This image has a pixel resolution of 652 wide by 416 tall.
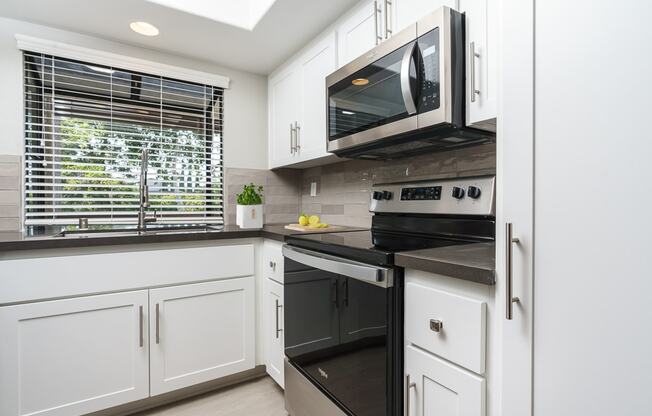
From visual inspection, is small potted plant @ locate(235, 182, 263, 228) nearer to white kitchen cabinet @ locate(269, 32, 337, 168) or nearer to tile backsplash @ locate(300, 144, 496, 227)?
white kitchen cabinet @ locate(269, 32, 337, 168)

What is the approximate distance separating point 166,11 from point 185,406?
7.09 feet

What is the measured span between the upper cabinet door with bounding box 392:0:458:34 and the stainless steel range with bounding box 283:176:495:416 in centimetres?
67

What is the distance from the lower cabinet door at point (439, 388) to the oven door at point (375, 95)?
2.71 ft

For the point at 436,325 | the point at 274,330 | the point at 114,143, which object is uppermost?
the point at 114,143

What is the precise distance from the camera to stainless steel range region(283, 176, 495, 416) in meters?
1.07

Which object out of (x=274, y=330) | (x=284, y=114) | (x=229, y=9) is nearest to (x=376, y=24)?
(x=229, y=9)

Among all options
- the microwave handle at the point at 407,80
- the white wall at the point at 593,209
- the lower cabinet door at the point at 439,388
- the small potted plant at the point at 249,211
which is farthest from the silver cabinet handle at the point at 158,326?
the white wall at the point at 593,209

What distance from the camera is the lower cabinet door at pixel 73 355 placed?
148 cm

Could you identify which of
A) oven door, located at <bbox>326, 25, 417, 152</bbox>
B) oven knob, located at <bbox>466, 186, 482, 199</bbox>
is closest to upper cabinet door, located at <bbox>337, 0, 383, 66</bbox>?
oven door, located at <bbox>326, 25, 417, 152</bbox>

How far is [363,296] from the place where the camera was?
1169 mm

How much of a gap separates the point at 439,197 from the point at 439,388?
809mm

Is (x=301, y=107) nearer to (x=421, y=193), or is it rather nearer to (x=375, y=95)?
(x=375, y=95)

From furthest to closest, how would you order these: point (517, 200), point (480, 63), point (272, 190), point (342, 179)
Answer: point (272, 190) < point (342, 179) < point (480, 63) < point (517, 200)

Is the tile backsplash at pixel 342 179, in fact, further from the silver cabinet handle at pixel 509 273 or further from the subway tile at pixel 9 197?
the subway tile at pixel 9 197
